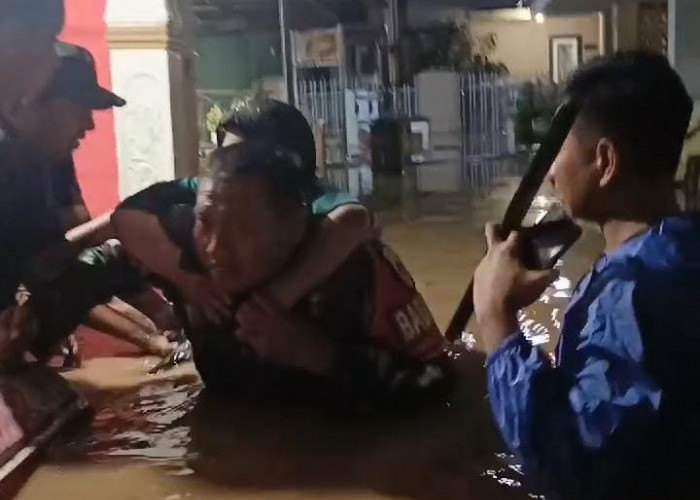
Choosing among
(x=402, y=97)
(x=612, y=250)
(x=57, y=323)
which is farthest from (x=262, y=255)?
(x=402, y=97)

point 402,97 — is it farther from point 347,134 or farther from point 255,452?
point 255,452

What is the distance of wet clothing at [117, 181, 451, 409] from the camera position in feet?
4.57

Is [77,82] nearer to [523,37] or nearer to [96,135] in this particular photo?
[96,135]

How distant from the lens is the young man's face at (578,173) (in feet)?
3.39

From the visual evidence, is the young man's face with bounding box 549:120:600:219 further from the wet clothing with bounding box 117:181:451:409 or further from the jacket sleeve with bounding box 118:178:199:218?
the jacket sleeve with bounding box 118:178:199:218

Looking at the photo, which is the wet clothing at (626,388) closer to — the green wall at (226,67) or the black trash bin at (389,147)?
the green wall at (226,67)

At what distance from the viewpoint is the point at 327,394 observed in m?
1.42

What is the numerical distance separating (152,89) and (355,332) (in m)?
0.51

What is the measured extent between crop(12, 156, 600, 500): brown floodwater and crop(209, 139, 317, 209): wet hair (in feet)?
1.07

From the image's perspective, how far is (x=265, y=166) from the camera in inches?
52.4

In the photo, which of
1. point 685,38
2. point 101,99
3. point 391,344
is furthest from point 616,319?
point 685,38

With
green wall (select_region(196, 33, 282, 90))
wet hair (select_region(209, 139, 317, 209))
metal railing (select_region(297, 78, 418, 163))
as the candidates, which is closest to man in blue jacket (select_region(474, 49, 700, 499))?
wet hair (select_region(209, 139, 317, 209))

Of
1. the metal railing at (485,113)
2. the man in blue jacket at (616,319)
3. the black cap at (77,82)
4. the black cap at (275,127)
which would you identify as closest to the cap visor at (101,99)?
the black cap at (77,82)

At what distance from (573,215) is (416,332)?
15.7 inches
